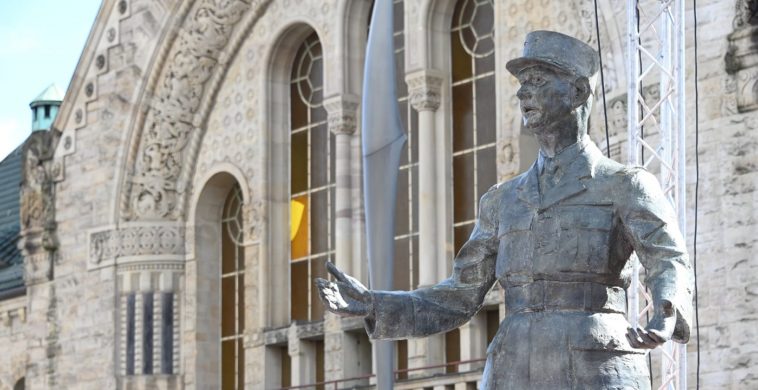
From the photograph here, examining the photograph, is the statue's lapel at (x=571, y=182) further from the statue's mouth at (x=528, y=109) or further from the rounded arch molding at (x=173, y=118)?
the rounded arch molding at (x=173, y=118)

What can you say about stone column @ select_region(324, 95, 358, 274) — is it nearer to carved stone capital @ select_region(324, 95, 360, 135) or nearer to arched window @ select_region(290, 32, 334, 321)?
carved stone capital @ select_region(324, 95, 360, 135)

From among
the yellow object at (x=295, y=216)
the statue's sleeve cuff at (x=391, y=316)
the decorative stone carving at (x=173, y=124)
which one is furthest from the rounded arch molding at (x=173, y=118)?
the statue's sleeve cuff at (x=391, y=316)

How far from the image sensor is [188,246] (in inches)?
1056

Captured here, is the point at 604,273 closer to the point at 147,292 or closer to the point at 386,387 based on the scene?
the point at 386,387

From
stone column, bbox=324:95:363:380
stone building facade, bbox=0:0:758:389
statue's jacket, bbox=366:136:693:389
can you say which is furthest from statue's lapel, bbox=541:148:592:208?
stone column, bbox=324:95:363:380

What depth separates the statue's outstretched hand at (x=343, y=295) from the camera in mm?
6930

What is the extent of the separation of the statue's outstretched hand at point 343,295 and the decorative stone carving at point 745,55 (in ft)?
36.6

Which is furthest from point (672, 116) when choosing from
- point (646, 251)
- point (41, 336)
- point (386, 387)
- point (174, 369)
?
point (41, 336)

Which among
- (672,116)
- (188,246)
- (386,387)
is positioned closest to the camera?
(672,116)

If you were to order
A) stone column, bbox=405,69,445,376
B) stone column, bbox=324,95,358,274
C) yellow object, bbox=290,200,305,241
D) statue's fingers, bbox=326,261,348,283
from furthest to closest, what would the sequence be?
1. yellow object, bbox=290,200,305,241
2. stone column, bbox=324,95,358,274
3. stone column, bbox=405,69,445,376
4. statue's fingers, bbox=326,261,348,283

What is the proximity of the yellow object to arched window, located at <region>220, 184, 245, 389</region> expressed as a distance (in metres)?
1.19

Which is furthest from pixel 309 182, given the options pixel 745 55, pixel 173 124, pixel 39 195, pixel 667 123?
pixel 667 123

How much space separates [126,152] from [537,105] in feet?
67.8

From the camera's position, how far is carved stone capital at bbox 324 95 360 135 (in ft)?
80.9
